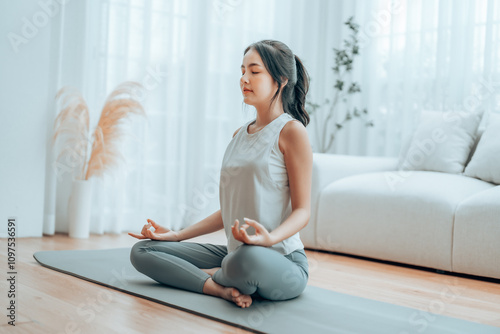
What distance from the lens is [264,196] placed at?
1.74m

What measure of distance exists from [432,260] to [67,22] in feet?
7.93

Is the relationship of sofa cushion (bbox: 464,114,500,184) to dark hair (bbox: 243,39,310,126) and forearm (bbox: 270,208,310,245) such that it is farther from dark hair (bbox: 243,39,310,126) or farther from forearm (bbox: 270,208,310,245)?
forearm (bbox: 270,208,310,245)

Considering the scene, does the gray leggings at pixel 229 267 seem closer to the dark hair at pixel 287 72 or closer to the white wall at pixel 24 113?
the dark hair at pixel 287 72

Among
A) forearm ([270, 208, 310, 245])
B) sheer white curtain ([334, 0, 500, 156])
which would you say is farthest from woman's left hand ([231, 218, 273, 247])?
sheer white curtain ([334, 0, 500, 156])

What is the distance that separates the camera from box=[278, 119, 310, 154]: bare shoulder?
1762 millimetres

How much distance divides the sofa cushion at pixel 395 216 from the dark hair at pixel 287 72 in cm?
99

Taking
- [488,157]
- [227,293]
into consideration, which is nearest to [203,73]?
[488,157]

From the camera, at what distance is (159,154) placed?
3.69 m

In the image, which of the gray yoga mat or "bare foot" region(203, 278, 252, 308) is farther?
"bare foot" region(203, 278, 252, 308)

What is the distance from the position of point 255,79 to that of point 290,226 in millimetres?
487

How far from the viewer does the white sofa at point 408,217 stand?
7.94 ft

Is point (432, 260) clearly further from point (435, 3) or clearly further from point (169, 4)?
point (169, 4)

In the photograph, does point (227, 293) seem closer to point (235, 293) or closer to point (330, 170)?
point (235, 293)

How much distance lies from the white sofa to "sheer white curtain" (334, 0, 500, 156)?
0.97 m
